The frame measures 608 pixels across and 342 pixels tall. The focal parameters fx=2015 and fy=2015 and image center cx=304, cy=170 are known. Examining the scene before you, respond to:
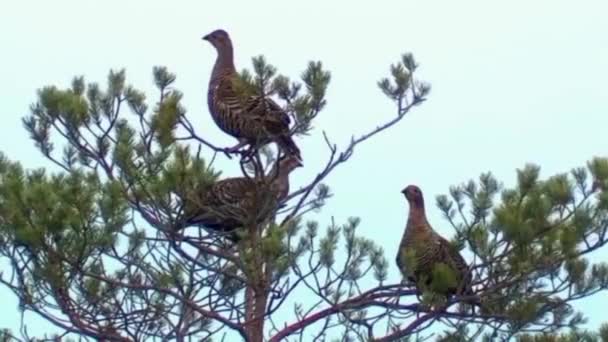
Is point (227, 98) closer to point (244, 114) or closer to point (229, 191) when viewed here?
point (244, 114)

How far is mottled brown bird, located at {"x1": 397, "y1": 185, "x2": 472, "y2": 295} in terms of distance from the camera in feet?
26.9

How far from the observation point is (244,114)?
8.32 meters

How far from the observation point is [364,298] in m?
8.27

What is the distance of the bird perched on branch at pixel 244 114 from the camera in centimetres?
815

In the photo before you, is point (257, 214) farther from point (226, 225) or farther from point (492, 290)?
point (492, 290)

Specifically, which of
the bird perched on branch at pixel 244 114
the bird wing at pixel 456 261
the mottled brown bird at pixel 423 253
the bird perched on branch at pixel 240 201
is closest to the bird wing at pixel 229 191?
the bird perched on branch at pixel 240 201

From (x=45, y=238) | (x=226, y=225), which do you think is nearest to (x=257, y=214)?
(x=226, y=225)

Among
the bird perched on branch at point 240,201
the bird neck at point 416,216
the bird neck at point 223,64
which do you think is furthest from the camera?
the bird neck at point 416,216

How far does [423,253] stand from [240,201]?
893 mm

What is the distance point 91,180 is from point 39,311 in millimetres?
572

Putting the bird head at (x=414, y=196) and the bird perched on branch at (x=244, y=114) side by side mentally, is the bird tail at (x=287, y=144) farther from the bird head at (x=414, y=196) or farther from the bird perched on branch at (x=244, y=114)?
the bird head at (x=414, y=196)

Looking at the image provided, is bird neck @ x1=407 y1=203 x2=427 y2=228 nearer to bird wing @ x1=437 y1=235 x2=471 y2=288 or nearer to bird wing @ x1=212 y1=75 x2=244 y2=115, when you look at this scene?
bird wing @ x1=437 y1=235 x2=471 y2=288

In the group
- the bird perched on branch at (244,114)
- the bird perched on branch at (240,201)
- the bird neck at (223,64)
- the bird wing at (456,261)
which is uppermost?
the bird neck at (223,64)

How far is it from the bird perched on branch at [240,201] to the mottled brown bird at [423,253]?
0.60m
